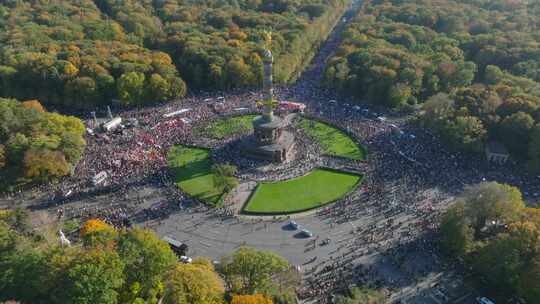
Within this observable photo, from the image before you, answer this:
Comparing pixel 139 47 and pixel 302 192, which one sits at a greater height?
pixel 139 47

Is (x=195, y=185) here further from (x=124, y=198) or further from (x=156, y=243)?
(x=156, y=243)

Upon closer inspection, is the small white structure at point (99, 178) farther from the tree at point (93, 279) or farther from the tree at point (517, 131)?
the tree at point (517, 131)

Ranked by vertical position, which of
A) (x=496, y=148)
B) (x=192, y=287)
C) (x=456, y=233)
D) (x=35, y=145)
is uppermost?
(x=35, y=145)

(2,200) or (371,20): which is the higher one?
(371,20)

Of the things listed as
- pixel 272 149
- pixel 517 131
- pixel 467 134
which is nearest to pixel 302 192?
pixel 272 149

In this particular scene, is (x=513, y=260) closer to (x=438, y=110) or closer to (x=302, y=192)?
(x=302, y=192)

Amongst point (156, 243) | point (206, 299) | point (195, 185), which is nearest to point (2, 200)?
point (195, 185)

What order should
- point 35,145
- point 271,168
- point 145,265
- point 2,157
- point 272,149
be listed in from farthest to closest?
point 272,149, point 271,168, point 35,145, point 2,157, point 145,265
